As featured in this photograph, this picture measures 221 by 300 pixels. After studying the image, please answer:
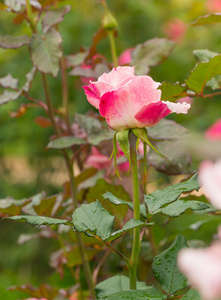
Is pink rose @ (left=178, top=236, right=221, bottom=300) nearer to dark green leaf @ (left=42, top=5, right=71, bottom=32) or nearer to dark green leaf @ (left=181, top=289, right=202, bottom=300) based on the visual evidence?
dark green leaf @ (left=181, top=289, right=202, bottom=300)

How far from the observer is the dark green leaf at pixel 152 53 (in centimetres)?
75

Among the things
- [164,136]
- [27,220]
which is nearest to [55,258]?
[164,136]

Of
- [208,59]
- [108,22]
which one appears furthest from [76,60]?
[208,59]

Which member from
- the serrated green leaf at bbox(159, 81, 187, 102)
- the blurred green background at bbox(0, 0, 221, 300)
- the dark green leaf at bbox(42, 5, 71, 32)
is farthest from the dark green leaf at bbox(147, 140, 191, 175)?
the blurred green background at bbox(0, 0, 221, 300)

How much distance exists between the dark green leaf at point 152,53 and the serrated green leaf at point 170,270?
14.4 inches

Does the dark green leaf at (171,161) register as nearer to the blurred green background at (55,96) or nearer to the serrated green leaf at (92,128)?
the serrated green leaf at (92,128)

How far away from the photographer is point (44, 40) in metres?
0.68

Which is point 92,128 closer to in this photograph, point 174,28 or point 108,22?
point 108,22

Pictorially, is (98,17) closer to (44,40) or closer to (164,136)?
(44,40)

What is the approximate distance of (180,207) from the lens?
0.42 metres

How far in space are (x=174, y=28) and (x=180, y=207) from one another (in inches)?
57.9

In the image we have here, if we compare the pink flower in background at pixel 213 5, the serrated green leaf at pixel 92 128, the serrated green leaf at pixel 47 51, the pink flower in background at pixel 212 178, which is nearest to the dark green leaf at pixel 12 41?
the serrated green leaf at pixel 47 51

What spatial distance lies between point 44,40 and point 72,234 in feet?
1.01

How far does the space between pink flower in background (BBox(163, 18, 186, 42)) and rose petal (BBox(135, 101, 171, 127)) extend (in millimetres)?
1398
